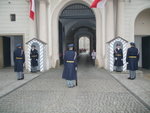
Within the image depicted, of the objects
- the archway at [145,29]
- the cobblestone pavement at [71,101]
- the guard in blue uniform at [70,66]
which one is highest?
the archway at [145,29]

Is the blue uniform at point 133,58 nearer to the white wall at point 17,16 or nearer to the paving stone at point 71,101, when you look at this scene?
the paving stone at point 71,101

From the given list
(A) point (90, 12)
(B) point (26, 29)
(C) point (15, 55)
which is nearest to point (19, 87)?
(C) point (15, 55)

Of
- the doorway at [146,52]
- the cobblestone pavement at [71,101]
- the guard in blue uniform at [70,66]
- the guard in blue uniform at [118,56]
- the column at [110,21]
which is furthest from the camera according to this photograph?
the doorway at [146,52]

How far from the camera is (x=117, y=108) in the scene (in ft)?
14.6

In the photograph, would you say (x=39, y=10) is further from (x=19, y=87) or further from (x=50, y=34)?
(x=19, y=87)

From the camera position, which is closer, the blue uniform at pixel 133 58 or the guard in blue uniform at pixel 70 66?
the guard in blue uniform at pixel 70 66

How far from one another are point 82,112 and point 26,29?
1030 cm

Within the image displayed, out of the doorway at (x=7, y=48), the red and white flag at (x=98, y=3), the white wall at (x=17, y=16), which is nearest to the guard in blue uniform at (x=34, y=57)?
the white wall at (x=17, y=16)

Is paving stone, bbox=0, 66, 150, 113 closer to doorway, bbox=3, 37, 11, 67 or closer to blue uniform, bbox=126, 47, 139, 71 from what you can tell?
blue uniform, bbox=126, 47, 139, 71

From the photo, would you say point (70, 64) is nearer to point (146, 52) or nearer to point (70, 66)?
point (70, 66)

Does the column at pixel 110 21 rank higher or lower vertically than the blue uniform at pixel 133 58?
higher

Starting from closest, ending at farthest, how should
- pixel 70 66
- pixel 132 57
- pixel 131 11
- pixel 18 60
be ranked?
pixel 70 66 → pixel 132 57 → pixel 18 60 → pixel 131 11

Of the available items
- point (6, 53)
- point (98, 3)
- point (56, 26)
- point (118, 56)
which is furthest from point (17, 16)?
point (118, 56)

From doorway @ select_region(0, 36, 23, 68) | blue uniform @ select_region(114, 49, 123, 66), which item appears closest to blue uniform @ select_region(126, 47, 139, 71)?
blue uniform @ select_region(114, 49, 123, 66)
